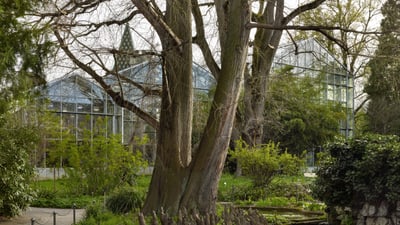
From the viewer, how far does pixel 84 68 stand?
11.0m

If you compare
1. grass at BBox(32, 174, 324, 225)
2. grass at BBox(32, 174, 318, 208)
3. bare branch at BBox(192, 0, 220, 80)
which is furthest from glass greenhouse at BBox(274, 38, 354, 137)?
bare branch at BBox(192, 0, 220, 80)

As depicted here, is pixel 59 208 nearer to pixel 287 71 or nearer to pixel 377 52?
pixel 377 52

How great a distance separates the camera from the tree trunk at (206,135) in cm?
1062

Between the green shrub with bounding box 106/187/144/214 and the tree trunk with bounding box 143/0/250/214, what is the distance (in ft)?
4.24

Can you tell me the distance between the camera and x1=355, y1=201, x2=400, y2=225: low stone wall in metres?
9.73

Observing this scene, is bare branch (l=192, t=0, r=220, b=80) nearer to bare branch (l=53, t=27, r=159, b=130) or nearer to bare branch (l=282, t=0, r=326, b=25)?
bare branch (l=53, t=27, r=159, b=130)

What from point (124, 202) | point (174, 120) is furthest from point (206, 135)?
point (124, 202)

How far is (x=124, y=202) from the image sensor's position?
40.7 ft

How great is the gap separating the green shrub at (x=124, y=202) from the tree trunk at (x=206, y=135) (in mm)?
1293

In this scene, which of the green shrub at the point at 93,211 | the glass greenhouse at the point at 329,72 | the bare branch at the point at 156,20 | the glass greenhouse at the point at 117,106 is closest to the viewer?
the bare branch at the point at 156,20

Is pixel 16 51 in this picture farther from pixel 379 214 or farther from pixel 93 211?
pixel 379 214

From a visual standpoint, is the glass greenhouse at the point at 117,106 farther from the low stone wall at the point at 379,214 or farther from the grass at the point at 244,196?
the low stone wall at the point at 379,214

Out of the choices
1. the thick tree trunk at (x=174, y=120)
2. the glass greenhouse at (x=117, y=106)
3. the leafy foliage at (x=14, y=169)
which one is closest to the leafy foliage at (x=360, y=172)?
the thick tree trunk at (x=174, y=120)

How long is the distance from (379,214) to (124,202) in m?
5.30
